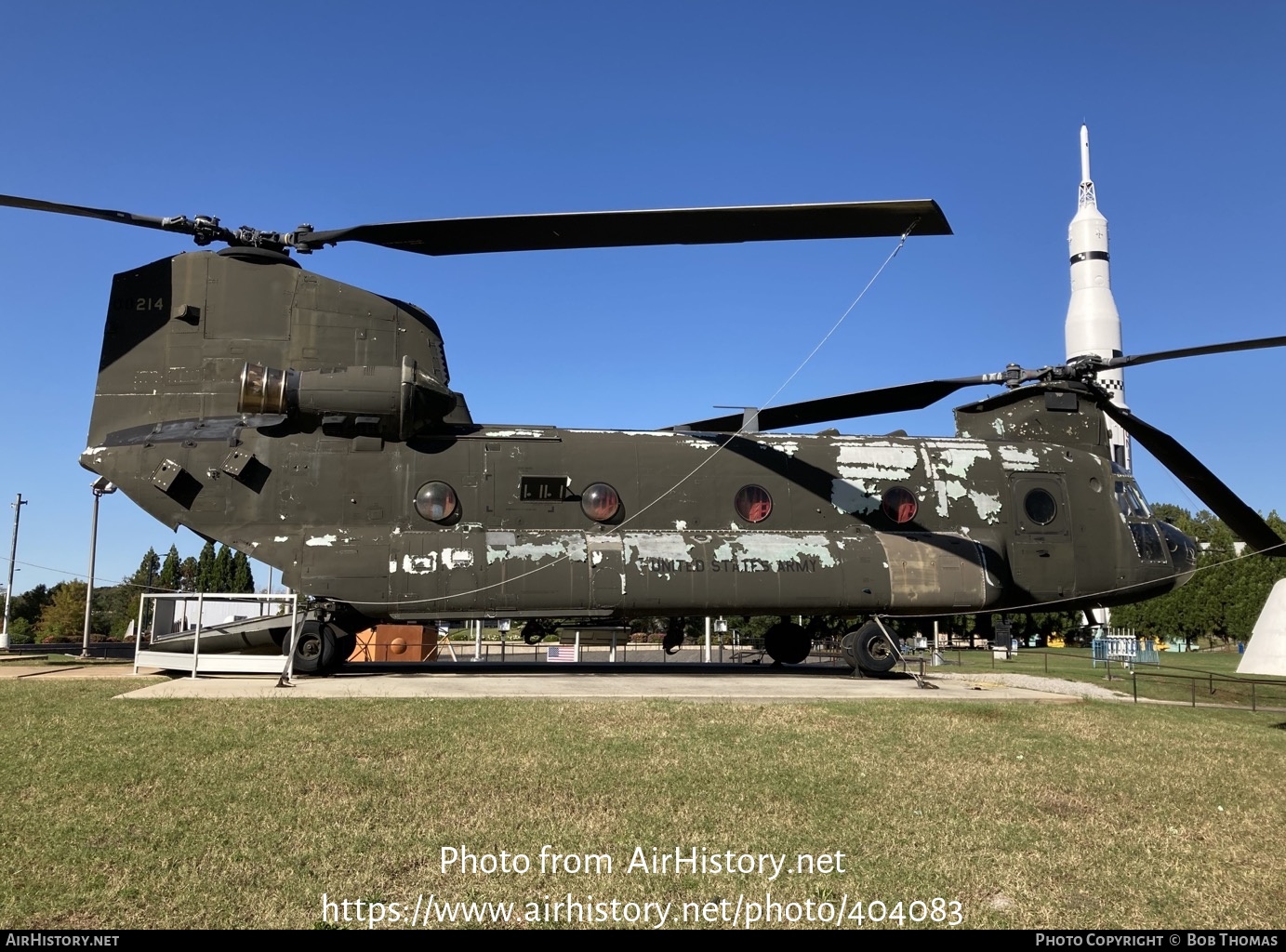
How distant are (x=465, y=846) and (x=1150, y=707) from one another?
42.6 feet

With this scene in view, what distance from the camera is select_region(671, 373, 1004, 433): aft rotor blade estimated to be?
1645cm

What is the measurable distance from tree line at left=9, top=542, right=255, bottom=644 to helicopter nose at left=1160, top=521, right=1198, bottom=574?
7640cm

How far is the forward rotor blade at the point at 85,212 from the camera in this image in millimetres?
12727

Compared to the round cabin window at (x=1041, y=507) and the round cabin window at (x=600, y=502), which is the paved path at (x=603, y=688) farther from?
the round cabin window at (x=1041, y=507)

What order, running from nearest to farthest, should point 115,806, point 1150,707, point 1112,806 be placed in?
point 115,806, point 1112,806, point 1150,707

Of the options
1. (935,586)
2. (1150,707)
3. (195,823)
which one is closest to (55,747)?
(195,823)

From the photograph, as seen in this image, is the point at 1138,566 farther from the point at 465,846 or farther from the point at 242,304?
the point at 242,304

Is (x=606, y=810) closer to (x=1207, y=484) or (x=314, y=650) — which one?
(x=314, y=650)

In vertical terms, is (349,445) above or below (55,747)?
above

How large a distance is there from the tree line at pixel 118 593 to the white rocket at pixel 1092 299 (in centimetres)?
8179

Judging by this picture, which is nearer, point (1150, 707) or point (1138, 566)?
point (1150, 707)

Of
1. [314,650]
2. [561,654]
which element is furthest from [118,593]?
[314,650]

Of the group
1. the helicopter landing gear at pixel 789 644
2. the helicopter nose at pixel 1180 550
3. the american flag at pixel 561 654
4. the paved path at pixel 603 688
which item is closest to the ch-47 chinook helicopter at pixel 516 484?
the helicopter nose at pixel 1180 550

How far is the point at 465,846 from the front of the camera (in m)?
6.39
